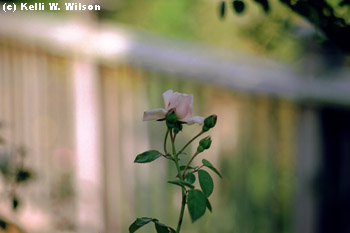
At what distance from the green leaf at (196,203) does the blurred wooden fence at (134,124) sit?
127 centimetres

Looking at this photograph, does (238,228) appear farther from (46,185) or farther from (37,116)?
(37,116)

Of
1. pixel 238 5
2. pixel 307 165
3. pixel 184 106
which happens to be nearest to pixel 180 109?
pixel 184 106

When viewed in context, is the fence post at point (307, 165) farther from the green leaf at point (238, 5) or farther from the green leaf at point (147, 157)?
the green leaf at point (147, 157)

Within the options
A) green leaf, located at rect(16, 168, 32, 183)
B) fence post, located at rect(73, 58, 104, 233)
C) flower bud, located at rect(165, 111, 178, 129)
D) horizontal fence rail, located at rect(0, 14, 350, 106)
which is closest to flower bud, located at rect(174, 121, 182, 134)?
flower bud, located at rect(165, 111, 178, 129)

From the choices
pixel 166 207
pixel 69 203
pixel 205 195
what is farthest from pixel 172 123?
pixel 69 203

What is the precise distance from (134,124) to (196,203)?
5.92ft

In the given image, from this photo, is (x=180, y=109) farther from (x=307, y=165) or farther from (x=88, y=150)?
(x=88, y=150)

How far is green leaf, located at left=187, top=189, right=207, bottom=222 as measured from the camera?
0.60m

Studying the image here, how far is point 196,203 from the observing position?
0.61 metres

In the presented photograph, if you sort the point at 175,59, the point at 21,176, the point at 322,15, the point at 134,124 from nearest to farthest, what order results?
the point at 322,15
the point at 21,176
the point at 175,59
the point at 134,124

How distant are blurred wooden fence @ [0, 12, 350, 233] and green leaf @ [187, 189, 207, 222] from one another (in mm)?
1268

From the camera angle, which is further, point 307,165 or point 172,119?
point 307,165

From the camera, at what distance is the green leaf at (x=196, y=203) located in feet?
1.97

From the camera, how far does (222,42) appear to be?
3855 mm
